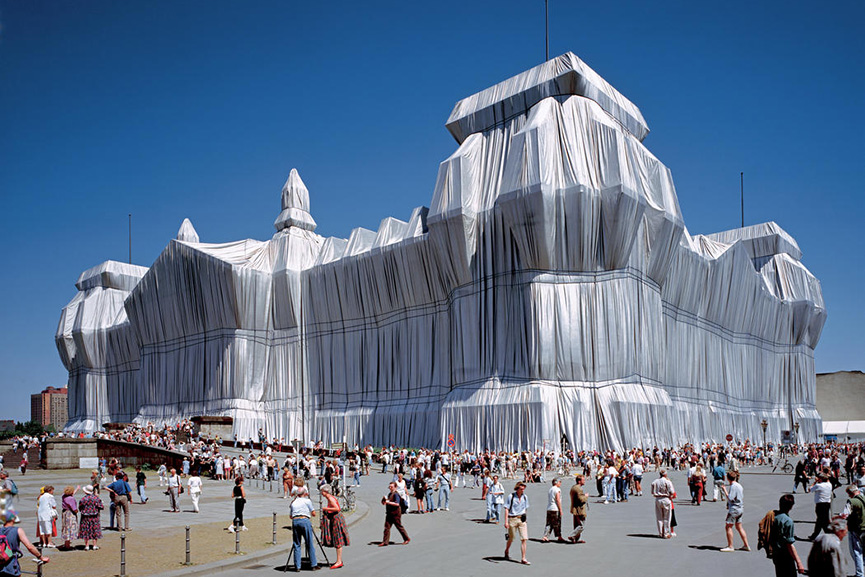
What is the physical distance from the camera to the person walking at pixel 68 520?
1733cm

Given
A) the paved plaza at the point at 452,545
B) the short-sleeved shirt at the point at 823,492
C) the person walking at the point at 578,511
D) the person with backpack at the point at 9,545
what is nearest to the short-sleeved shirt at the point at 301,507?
the paved plaza at the point at 452,545

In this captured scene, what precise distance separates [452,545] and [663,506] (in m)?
4.38

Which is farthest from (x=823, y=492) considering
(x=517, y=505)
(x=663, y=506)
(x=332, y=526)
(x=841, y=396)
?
(x=841, y=396)

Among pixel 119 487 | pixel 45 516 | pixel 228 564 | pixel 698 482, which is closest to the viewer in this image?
pixel 228 564

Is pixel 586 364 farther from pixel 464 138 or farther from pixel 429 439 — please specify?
pixel 464 138

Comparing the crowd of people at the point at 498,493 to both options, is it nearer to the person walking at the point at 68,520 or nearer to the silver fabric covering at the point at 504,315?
the person walking at the point at 68,520

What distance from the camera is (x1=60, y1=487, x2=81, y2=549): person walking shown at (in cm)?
1733

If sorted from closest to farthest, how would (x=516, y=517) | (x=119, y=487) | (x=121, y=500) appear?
(x=516, y=517) → (x=121, y=500) → (x=119, y=487)

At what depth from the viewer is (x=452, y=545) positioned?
1703 centimetres

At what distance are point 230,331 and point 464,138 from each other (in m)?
25.2

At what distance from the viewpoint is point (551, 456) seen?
4253 centimetres

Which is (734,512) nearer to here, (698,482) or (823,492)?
(823,492)

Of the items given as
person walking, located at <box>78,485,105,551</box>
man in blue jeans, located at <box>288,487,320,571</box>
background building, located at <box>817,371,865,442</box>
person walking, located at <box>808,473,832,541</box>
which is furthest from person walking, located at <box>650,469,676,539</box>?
background building, located at <box>817,371,865,442</box>

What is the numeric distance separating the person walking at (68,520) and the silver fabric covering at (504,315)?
3104 centimetres
